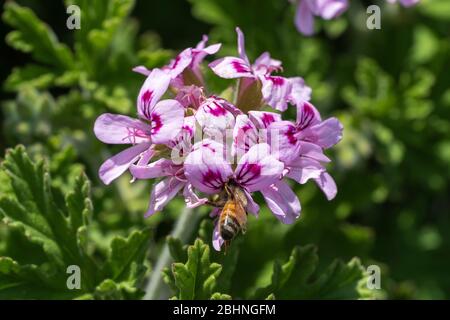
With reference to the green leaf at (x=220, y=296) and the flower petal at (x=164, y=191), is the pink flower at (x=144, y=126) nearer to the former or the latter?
the flower petal at (x=164, y=191)

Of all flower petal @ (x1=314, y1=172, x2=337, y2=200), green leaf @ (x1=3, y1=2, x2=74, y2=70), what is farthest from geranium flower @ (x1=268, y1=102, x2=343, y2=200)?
green leaf @ (x1=3, y1=2, x2=74, y2=70)

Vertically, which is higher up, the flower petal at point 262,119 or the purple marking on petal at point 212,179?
the flower petal at point 262,119

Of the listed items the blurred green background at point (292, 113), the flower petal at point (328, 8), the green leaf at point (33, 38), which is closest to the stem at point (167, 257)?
the blurred green background at point (292, 113)

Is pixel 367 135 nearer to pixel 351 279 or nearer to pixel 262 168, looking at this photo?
pixel 351 279

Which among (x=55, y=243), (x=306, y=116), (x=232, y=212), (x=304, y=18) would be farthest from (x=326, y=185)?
(x=304, y=18)

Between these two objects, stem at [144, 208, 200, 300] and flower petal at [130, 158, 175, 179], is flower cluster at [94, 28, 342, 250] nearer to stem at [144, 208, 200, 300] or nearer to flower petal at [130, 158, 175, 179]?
flower petal at [130, 158, 175, 179]
